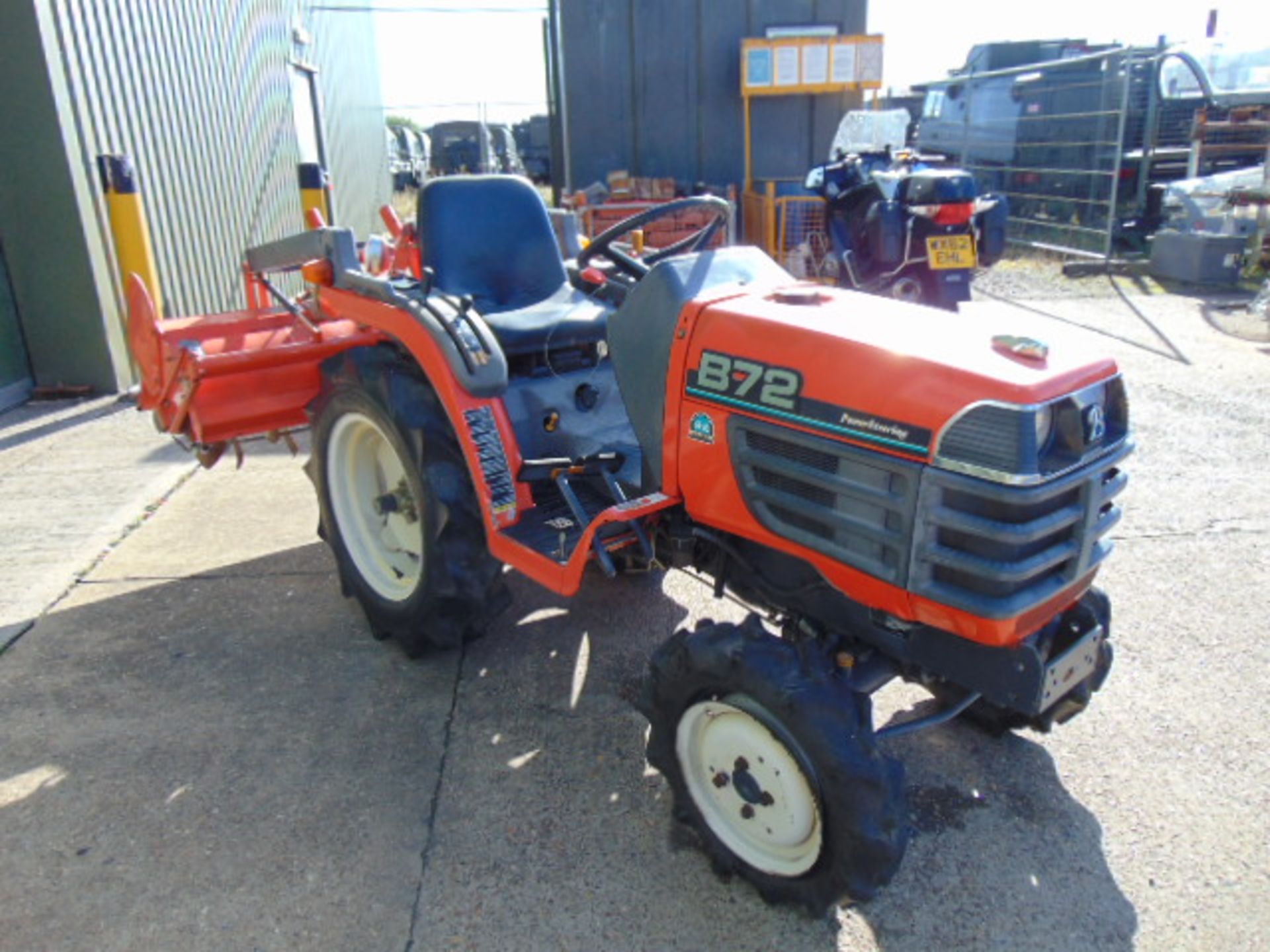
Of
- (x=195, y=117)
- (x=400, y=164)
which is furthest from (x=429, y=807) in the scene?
(x=400, y=164)

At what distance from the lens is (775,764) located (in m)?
2.04

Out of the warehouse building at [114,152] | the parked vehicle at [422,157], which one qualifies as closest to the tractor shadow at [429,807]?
the warehouse building at [114,152]

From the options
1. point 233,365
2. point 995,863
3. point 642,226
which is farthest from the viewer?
point 233,365

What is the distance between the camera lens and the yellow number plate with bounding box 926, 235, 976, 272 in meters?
7.02

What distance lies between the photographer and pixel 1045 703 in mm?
2000

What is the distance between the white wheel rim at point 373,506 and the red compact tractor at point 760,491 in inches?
0.7

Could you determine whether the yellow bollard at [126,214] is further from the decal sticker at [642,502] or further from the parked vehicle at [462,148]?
the parked vehicle at [462,148]

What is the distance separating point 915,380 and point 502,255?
1.99 metres

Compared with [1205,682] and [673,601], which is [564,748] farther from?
[1205,682]

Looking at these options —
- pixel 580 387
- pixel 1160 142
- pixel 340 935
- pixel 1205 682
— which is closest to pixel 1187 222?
pixel 1160 142

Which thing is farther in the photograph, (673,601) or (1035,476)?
(673,601)

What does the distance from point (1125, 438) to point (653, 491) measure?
116cm

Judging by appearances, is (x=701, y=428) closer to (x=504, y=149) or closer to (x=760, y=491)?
(x=760, y=491)

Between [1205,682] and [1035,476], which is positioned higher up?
[1035,476]
